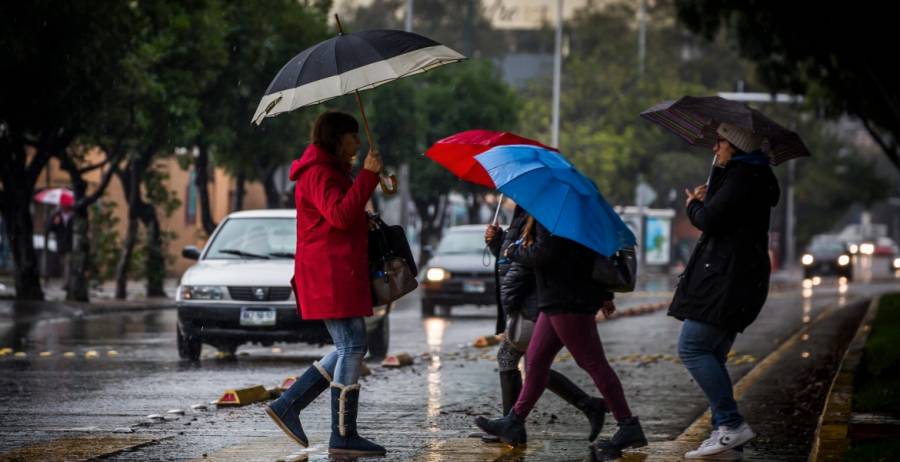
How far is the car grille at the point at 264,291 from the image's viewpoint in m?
16.0

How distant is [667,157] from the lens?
224 ft

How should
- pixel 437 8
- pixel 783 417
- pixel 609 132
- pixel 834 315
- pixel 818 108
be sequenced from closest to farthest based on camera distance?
pixel 783 417 < pixel 834 315 < pixel 818 108 < pixel 609 132 < pixel 437 8

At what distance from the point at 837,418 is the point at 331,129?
12.6ft

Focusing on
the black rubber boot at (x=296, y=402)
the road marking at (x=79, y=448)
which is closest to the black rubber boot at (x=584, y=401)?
the black rubber boot at (x=296, y=402)

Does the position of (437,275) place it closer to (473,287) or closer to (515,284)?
(473,287)

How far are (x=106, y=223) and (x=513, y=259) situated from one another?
2494 cm

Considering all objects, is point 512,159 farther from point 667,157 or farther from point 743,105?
point 667,157

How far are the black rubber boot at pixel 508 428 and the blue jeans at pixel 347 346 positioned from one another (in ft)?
2.95

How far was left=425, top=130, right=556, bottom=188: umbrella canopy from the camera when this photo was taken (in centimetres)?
931

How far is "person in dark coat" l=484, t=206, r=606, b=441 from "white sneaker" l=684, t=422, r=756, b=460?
Answer: 0.75 m

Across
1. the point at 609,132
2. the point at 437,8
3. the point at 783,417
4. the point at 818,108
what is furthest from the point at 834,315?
the point at 437,8

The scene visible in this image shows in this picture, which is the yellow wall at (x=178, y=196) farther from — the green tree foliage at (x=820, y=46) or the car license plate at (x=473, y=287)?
the green tree foliage at (x=820, y=46)

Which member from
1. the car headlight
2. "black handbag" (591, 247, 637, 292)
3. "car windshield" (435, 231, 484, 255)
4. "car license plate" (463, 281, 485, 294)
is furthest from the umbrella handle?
Answer: "car windshield" (435, 231, 484, 255)

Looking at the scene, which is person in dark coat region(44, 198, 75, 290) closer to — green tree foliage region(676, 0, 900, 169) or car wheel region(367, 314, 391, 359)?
green tree foliage region(676, 0, 900, 169)
